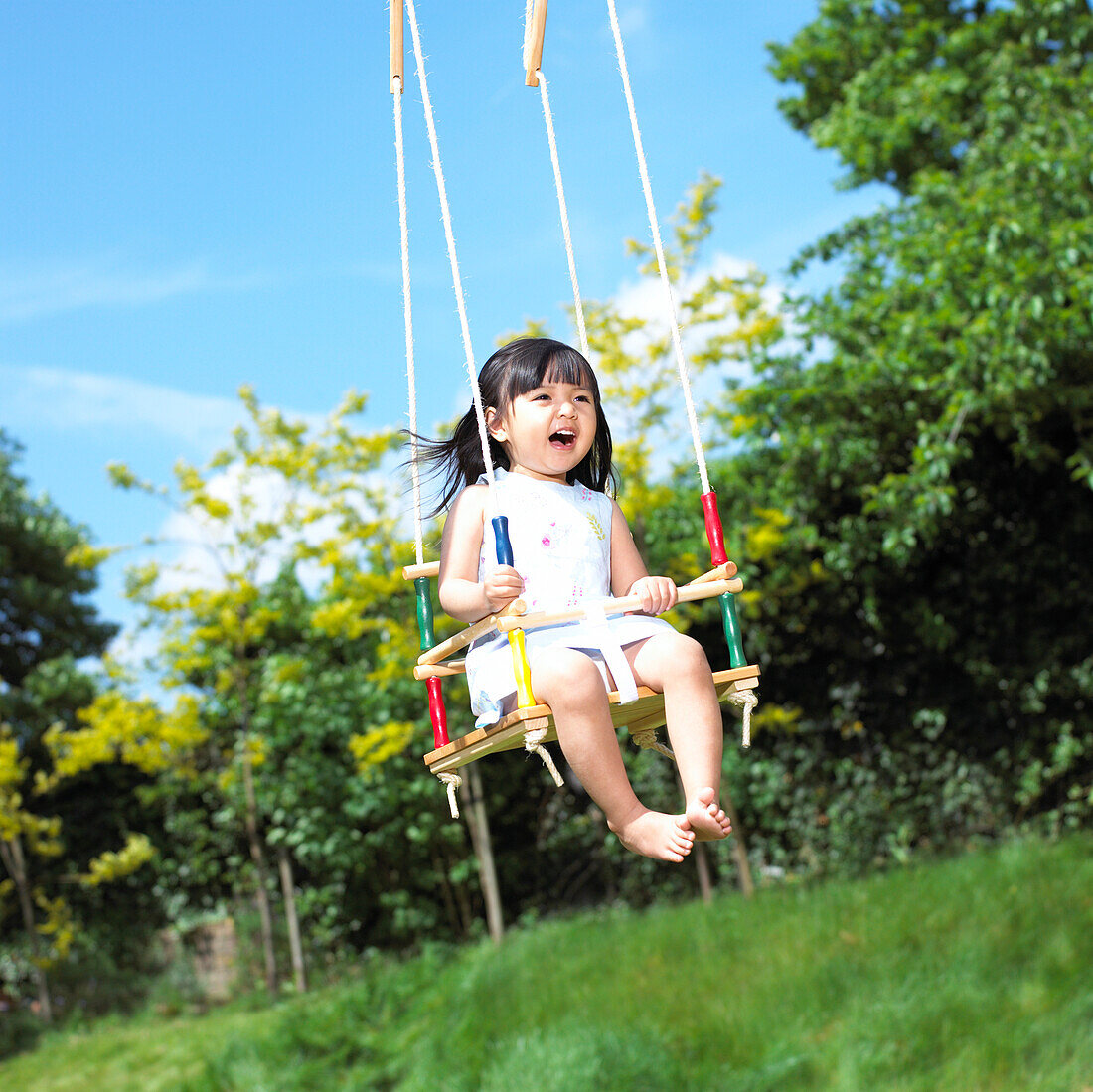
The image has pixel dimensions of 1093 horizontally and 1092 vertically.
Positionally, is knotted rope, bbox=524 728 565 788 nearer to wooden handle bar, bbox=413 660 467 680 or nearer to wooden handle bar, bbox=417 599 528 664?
wooden handle bar, bbox=417 599 528 664

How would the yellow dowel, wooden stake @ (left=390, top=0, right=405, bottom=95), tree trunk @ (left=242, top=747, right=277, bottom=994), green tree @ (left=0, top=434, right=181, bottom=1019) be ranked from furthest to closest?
1. green tree @ (left=0, top=434, right=181, bottom=1019)
2. tree trunk @ (left=242, top=747, right=277, bottom=994)
3. wooden stake @ (left=390, top=0, right=405, bottom=95)
4. the yellow dowel

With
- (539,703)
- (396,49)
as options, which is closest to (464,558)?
(539,703)

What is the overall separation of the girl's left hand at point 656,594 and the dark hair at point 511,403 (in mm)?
351

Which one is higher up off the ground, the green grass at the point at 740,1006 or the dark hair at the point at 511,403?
the dark hair at the point at 511,403

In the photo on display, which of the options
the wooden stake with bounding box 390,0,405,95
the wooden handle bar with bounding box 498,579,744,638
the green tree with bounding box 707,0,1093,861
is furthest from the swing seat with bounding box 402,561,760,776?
the green tree with bounding box 707,0,1093,861

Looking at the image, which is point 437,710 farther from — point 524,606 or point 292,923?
point 292,923

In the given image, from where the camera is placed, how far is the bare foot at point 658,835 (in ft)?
5.41

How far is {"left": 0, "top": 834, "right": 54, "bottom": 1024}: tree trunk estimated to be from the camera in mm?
9633

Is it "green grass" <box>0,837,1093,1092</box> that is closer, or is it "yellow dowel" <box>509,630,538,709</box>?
"yellow dowel" <box>509,630,538,709</box>

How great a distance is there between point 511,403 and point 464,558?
286 millimetres

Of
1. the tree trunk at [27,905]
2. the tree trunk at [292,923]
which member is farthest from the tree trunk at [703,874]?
the tree trunk at [27,905]

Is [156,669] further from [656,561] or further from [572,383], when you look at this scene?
[572,383]

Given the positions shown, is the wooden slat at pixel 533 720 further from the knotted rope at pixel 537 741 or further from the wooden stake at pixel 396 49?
the wooden stake at pixel 396 49

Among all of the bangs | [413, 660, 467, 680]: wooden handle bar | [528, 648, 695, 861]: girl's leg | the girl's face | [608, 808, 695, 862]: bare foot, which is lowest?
[608, 808, 695, 862]: bare foot
